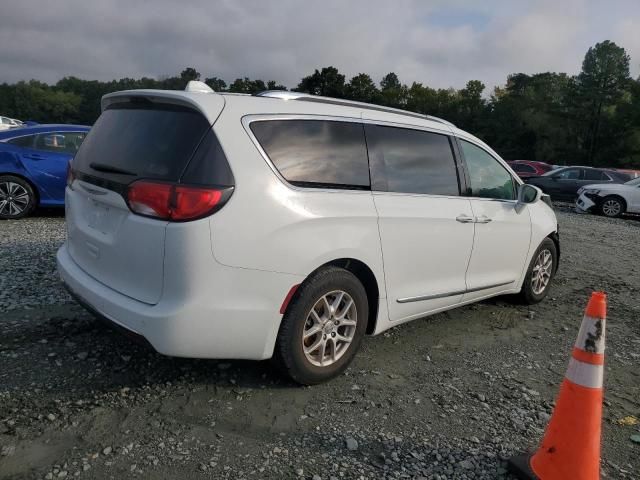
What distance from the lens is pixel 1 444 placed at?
2.53 m

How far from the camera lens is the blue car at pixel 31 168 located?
823cm

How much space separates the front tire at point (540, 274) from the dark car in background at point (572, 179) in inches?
528

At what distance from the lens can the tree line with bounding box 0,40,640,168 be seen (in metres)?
50.1

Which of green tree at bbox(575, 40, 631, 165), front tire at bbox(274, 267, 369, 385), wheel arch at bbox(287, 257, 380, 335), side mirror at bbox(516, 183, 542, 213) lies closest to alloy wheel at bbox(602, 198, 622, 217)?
side mirror at bbox(516, 183, 542, 213)

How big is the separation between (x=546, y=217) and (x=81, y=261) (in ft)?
13.9

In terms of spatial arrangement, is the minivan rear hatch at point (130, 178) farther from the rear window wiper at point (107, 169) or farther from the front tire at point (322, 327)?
the front tire at point (322, 327)

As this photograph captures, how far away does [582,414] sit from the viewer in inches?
92.8

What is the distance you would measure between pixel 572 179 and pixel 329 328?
17.1 metres

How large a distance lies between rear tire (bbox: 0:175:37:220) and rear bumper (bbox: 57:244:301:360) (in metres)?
6.39

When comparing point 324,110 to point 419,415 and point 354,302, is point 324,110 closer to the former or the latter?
point 354,302

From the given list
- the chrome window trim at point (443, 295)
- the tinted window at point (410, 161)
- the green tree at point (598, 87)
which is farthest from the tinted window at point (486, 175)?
the green tree at point (598, 87)

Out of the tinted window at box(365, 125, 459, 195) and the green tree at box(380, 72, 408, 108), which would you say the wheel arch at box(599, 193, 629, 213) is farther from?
the green tree at box(380, 72, 408, 108)

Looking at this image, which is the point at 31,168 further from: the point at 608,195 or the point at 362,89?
the point at 362,89

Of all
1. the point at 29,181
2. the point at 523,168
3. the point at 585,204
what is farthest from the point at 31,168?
the point at 523,168
